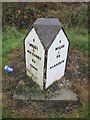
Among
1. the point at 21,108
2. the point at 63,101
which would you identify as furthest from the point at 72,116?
the point at 21,108

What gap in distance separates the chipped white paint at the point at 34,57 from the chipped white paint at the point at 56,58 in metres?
0.21

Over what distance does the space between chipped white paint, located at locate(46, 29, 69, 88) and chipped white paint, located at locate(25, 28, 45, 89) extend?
213mm

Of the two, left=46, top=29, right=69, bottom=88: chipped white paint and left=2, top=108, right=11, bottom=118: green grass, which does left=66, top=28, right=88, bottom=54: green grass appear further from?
left=2, top=108, right=11, bottom=118: green grass

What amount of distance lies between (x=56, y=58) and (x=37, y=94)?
4.44 ft

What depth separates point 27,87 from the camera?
34.2ft

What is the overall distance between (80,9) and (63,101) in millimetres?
6294

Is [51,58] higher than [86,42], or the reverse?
[51,58]

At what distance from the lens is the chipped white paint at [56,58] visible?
30.8 ft

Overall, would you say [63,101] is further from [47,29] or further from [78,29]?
[78,29]

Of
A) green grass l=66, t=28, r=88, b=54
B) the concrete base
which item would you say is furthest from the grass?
the concrete base

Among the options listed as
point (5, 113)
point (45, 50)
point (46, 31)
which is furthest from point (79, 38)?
point (5, 113)

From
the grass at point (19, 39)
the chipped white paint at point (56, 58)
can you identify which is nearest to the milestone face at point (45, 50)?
the chipped white paint at point (56, 58)

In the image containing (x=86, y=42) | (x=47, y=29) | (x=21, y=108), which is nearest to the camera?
(x=47, y=29)

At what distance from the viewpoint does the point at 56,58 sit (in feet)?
32.0
